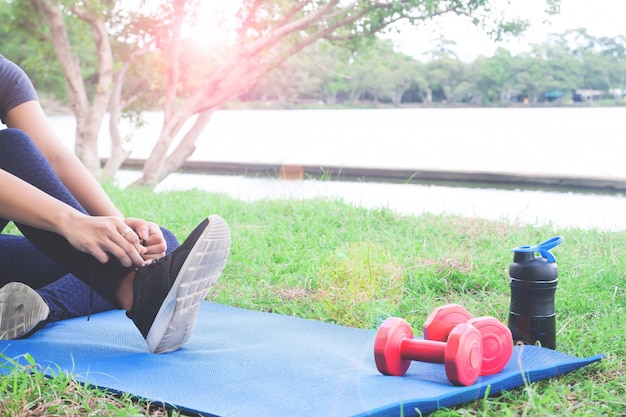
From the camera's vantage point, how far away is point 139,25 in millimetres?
7223

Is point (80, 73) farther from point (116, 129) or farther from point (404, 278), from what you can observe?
point (404, 278)

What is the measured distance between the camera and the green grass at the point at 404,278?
1.30 metres

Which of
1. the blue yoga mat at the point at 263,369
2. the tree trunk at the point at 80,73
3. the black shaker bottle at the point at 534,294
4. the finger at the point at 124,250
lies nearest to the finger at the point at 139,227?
the finger at the point at 124,250

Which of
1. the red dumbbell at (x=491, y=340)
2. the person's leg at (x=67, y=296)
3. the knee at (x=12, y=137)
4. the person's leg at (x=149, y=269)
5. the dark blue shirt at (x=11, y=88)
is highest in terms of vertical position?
the dark blue shirt at (x=11, y=88)

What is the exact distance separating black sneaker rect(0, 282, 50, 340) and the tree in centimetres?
521

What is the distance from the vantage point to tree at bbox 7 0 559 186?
21.0ft

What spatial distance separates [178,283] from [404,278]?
1106 mm

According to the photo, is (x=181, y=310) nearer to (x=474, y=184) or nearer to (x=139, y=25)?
(x=139, y=25)

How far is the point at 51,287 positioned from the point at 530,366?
126cm

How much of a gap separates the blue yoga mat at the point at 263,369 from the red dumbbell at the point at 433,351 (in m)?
0.03

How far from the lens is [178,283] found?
4.52 feet

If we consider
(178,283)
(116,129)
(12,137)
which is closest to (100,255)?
(178,283)

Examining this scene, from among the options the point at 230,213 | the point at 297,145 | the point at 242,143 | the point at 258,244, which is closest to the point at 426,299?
the point at 258,244

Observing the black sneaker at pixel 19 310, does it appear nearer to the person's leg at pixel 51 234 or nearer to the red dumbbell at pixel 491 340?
the person's leg at pixel 51 234
